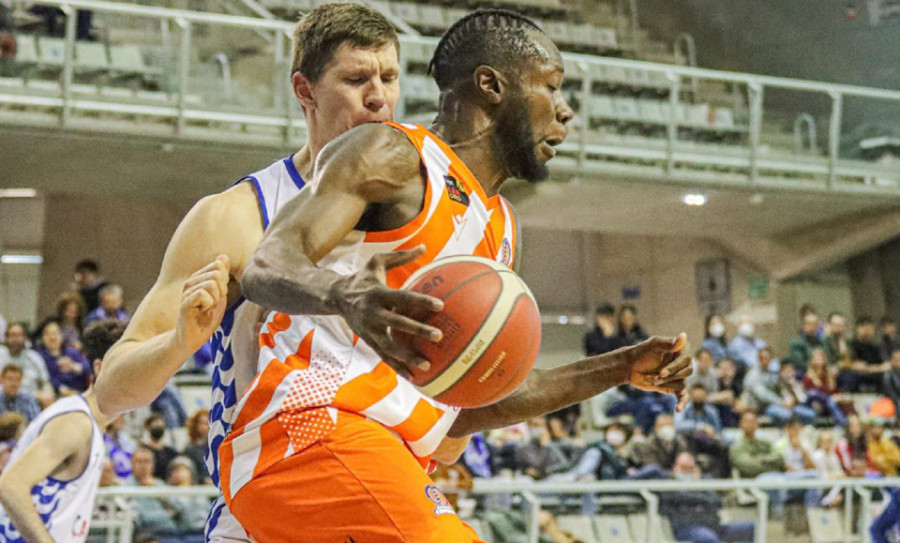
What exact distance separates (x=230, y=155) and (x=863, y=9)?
1028cm

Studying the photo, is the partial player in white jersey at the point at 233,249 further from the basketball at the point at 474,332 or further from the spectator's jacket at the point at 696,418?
the spectator's jacket at the point at 696,418

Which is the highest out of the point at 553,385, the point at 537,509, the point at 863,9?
the point at 863,9

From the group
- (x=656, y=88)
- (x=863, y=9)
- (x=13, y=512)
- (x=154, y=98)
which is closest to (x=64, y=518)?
(x=13, y=512)

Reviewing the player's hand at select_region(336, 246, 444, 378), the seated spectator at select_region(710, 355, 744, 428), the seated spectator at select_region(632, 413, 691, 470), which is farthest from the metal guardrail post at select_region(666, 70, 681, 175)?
the player's hand at select_region(336, 246, 444, 378)

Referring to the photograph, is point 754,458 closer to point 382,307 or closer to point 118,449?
point 118,449

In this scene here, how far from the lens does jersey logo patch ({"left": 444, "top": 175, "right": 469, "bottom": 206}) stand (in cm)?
265

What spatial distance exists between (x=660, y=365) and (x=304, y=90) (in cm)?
120

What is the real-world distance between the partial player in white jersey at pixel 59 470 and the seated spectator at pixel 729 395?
8397mm

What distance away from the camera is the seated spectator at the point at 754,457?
1093 cm

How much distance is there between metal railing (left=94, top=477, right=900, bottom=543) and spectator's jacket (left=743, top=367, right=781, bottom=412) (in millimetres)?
3873

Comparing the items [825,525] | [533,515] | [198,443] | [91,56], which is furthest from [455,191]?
[91,56]

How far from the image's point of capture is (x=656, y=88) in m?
14.0

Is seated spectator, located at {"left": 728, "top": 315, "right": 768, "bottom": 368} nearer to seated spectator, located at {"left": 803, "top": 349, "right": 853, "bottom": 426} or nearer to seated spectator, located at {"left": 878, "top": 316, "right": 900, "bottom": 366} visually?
seated spectator, located at {"left": 803, "top": 349, "right": 853, "bottom": 426}

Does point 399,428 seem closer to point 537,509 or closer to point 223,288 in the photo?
point 223,288
